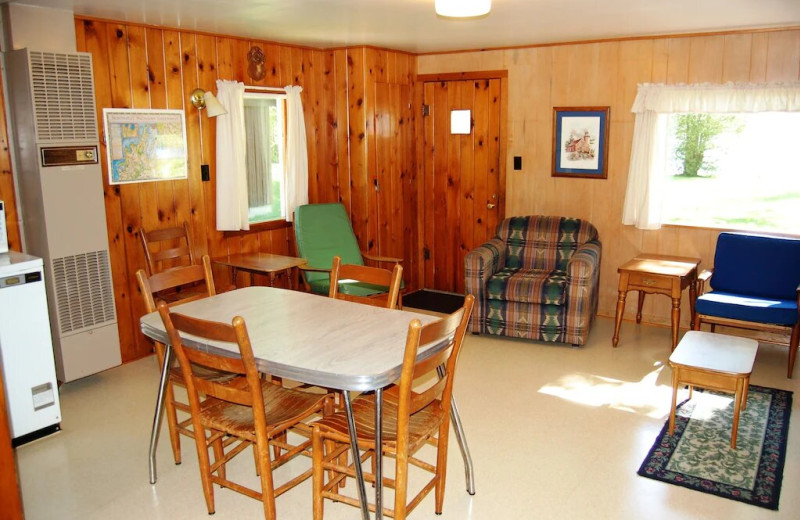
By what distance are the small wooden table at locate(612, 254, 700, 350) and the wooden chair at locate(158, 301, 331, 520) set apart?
8.88 feet

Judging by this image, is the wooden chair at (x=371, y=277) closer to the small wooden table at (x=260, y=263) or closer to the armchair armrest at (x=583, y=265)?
the small wooden table at (x=260, y=263)

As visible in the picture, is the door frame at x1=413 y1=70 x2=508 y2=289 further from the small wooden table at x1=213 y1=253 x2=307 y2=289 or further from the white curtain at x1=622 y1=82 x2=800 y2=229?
the small wooden table at x1=213 y1=253 x2=307 y2=289

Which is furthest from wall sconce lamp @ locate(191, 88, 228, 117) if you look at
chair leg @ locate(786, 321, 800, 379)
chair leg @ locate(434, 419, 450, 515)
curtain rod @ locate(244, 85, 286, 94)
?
chair leg @ locate(786, 321, 800, 379)

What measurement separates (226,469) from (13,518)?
1358 mm

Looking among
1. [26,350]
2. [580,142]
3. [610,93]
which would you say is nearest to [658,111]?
[610,93]

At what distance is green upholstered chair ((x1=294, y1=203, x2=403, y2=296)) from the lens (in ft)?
17.1

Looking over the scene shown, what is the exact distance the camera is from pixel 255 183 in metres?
5.50

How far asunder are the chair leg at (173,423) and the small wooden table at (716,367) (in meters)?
2.49

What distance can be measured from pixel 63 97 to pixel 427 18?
224 centimetres

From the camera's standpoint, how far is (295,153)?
5609 mm

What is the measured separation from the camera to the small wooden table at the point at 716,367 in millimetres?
3340

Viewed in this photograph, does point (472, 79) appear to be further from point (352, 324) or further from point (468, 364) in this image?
point (352, 324)

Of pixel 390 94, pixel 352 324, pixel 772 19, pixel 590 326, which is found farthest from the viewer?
pixel 390 94

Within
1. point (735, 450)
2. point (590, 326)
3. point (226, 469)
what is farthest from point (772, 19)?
point (226, 469)
